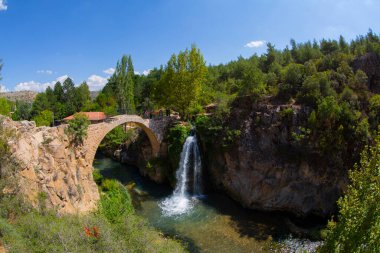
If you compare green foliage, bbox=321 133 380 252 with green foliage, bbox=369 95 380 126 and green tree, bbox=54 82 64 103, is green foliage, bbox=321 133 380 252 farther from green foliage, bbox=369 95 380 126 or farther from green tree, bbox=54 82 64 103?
green tree, bbox=54 82 64 103

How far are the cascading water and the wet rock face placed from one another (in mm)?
2576

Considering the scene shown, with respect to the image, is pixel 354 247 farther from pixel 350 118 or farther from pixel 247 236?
pixel 350 118

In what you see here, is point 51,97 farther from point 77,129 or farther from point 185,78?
point 77,129

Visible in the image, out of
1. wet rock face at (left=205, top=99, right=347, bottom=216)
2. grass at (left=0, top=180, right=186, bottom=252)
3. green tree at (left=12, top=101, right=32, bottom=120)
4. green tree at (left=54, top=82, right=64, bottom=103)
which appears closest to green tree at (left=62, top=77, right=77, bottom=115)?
green tree at (left=54, top=82, right=64, bottom=103)

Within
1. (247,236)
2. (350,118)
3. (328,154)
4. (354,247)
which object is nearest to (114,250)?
(354,247)

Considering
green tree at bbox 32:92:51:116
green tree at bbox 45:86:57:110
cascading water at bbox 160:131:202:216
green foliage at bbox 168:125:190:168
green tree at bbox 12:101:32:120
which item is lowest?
cascading water at bbox 160:131:202:216

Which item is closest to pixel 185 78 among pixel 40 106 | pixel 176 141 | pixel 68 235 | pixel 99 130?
pixel 176 141

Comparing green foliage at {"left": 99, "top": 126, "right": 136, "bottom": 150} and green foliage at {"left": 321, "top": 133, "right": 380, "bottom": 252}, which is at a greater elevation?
green foliage at {"left": 99, "top": 126, "right": 136, "bottom": 150}

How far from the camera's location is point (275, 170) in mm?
23156

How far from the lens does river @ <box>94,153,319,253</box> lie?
59.5ft

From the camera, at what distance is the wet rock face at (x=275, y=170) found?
72.4 ft

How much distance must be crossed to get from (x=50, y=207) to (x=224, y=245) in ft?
35.1

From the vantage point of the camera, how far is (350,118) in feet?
72.7

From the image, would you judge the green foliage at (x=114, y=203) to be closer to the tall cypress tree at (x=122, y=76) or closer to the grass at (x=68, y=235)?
the grass at (x=68, y=235)
